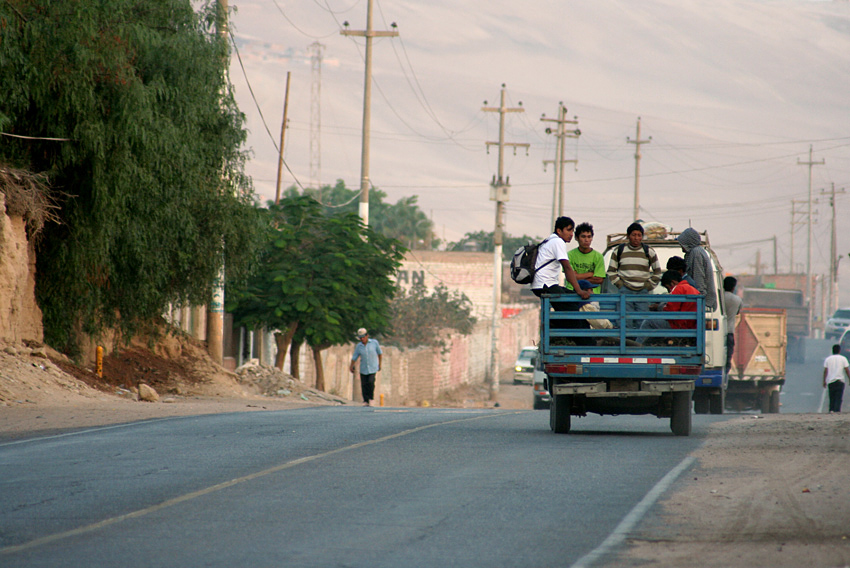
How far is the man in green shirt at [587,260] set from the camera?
13.7 metres

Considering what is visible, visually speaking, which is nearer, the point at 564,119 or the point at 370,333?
the point at 370,333

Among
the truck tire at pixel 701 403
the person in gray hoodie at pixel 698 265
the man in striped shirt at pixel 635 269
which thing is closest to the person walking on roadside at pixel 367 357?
the truck tire at pixel 701 403

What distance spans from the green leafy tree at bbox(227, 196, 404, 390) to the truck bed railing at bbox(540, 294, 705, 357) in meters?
20.2

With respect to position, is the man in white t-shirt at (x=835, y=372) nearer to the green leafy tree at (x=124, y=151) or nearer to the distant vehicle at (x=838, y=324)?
the green leafy tree at (x=124, y=151)

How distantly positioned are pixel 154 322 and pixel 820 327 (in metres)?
114

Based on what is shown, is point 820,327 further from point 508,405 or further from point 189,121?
point 189,121

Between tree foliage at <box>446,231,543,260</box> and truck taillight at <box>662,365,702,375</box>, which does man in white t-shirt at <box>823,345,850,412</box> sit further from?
tree foliage at <box>446,231,543,260</box>

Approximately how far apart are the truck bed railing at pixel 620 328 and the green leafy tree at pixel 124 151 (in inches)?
464

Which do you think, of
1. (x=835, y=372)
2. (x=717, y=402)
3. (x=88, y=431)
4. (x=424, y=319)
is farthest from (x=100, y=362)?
(x=424, y=319)

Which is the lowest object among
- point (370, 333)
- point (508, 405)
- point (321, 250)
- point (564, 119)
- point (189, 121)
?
point (508, 405)

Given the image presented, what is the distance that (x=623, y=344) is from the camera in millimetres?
13438

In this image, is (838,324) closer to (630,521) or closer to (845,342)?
(845,342)

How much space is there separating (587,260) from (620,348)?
1.24 meters

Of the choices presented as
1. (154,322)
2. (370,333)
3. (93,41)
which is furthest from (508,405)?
(93,41)
